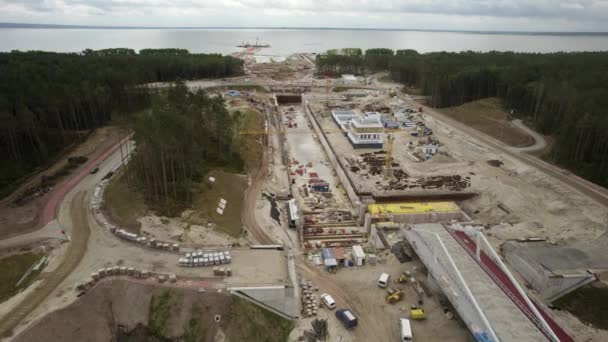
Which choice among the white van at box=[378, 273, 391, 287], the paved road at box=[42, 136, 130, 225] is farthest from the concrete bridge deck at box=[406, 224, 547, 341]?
the paved road at box=[42, 136, 130, 225]

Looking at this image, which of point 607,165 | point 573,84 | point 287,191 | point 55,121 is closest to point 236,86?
point 55,121

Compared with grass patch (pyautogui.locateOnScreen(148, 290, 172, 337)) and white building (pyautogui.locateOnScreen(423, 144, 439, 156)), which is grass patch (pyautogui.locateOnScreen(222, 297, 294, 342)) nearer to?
grass patch (pyautogui.locateOnScreen(148, 290, 172, 337))

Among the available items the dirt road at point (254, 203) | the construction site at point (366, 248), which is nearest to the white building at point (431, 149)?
the construction site at point (366, 248)

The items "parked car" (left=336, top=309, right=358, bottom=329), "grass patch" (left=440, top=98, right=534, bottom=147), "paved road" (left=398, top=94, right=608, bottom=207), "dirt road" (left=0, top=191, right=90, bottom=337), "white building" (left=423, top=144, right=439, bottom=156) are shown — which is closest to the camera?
"dirt road" (left=0, top=191, right=90, bottom=337)

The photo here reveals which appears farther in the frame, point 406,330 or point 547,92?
point 547,92

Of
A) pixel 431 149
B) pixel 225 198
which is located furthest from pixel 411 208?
pixel 431 149

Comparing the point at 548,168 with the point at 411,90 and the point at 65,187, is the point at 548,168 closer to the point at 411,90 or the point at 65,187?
the point at 65,187
